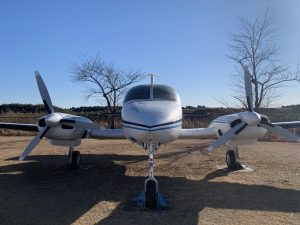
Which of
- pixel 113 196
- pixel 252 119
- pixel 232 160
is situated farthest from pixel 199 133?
pixel 113 196

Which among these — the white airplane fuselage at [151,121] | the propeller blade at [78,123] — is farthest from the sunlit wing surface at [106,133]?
the white airplane fuselage at [151,121]

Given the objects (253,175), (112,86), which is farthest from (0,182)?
(112,86)

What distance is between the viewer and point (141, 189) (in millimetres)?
9250

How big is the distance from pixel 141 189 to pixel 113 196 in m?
1.00

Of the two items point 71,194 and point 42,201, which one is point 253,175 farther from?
point 42,201

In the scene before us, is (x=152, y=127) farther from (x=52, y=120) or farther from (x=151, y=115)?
(x=52, y=120)

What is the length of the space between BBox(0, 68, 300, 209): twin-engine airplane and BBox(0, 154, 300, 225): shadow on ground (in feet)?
2.23

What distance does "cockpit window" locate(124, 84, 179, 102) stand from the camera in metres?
9.38

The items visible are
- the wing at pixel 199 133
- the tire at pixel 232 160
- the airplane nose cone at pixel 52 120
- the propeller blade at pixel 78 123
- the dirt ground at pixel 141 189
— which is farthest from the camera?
the tire at pixel 232 160

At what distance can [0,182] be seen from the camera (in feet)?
33.2

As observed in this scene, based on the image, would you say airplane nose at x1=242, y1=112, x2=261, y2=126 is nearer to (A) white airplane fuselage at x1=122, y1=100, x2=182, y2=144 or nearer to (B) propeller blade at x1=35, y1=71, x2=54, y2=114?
(A) white airplane fuselage at x1=122, y1=100, x2=182, y2=144

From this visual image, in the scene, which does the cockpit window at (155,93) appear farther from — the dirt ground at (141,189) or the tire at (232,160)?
the tire at (232,160)

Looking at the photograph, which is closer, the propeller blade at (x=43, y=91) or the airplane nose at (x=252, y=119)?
the airplane nose at (x=252, y=119)

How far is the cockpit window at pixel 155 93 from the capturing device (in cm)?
938
